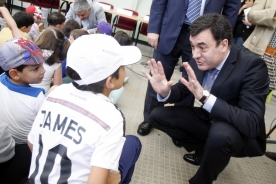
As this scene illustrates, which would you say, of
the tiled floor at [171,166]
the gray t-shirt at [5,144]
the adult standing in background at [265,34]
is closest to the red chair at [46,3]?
the tiled floor at [171,166]

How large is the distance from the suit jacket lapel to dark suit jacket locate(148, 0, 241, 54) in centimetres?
48

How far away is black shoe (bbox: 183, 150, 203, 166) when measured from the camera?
159 centimetres

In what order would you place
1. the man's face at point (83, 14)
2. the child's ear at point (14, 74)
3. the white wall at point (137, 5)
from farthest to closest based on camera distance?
the white wall at point (137, 5)
the man's face at point (83, 14)
the child's ear at point (14, 74)

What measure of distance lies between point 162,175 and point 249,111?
25.5 inches

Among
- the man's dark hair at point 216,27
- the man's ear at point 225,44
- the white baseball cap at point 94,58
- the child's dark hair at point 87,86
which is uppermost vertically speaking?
the man's dark hair at point 216,27

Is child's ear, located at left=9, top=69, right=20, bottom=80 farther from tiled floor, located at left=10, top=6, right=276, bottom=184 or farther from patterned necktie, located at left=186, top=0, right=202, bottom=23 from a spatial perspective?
patterned necktie, located at left=186, top=0, right=202, bottom=23

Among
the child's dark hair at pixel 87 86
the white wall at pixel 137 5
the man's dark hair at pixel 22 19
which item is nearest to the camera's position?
the child's dark hair at pixel 87 86

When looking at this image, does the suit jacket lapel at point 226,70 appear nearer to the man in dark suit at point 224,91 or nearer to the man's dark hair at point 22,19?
the man in dark suit at point 224,91

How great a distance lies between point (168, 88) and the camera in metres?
1.38

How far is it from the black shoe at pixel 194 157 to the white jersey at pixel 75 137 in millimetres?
998

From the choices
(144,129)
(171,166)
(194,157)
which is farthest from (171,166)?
(144,129)

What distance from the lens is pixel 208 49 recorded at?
4.06 feet

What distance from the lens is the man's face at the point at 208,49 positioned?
3.98 feet

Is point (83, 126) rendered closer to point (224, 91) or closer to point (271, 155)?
point (224, 91)
